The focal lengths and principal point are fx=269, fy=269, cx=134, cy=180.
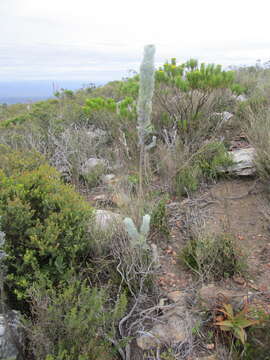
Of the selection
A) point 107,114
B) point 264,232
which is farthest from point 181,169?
point 107,114

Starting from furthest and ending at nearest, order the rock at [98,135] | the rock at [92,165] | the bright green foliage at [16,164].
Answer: the rock at [98,135] < the rock at [92,165] < the bright green foliage at [16,164]

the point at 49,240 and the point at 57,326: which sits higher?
the point at 49,240

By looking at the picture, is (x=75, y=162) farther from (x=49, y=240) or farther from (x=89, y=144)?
(x=49, y=240)

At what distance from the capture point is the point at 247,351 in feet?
5.31

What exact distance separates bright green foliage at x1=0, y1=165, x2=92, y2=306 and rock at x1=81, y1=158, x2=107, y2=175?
148cm

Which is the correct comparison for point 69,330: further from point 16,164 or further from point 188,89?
point 188,89

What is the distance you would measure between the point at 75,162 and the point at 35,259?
2.31m

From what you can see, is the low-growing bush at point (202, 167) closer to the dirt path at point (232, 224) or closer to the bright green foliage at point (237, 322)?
the dirt path at point (232, 224)

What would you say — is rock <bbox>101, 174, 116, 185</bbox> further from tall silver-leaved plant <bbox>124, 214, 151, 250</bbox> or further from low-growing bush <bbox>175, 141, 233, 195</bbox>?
tall silver-leaved plant <bbox>124, 214, 151, 250</bbox>

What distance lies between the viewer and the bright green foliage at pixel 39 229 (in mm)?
1928

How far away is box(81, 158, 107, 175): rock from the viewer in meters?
3.90

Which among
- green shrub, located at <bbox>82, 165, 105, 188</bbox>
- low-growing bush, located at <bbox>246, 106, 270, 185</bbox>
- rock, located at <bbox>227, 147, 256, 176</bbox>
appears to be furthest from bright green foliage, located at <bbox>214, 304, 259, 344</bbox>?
green shrub, located at <bbox>82, 165, 105, 188</bbox>

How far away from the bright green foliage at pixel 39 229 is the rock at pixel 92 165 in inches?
58.4

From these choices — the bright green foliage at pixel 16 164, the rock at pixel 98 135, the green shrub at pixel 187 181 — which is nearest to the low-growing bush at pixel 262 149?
the green shrub at pixel 187 181
